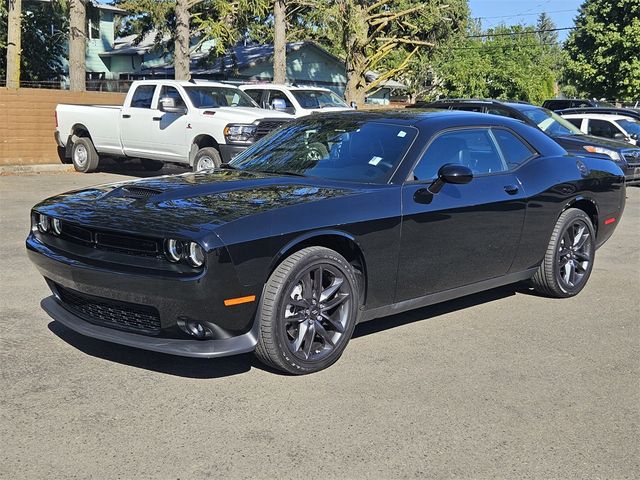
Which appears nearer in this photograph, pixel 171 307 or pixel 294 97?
pixel 171 307

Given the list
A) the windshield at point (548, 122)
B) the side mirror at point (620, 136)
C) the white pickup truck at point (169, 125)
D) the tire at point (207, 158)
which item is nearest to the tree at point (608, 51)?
the side mirror at point (620, 136)

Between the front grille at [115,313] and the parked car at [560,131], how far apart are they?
34.9ft

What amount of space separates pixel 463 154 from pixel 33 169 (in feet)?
42.8

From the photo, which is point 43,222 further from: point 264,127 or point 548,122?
point 548,122

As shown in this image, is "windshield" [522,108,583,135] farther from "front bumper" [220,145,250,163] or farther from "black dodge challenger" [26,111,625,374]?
"black dodge challenger" [26,111,625,374]

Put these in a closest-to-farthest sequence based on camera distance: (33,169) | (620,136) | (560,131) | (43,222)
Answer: (43,222)
(560,131)
(33,169)
(620,136)

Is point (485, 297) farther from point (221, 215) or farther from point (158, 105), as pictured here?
point (158, 105)

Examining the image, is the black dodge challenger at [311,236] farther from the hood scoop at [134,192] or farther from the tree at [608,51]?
the tree at [608,51]

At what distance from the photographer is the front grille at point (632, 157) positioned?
14.6 m

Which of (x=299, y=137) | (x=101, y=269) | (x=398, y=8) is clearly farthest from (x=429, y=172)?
(x=398, y=8)

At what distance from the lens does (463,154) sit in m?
5.82

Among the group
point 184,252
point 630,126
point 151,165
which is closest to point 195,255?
point 184,252

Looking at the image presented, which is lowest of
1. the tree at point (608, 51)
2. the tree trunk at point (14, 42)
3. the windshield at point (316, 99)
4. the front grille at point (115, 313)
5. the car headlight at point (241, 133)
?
the front grille at point (115, 313)

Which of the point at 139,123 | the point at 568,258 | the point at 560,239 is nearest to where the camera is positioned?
the point at 560,239
